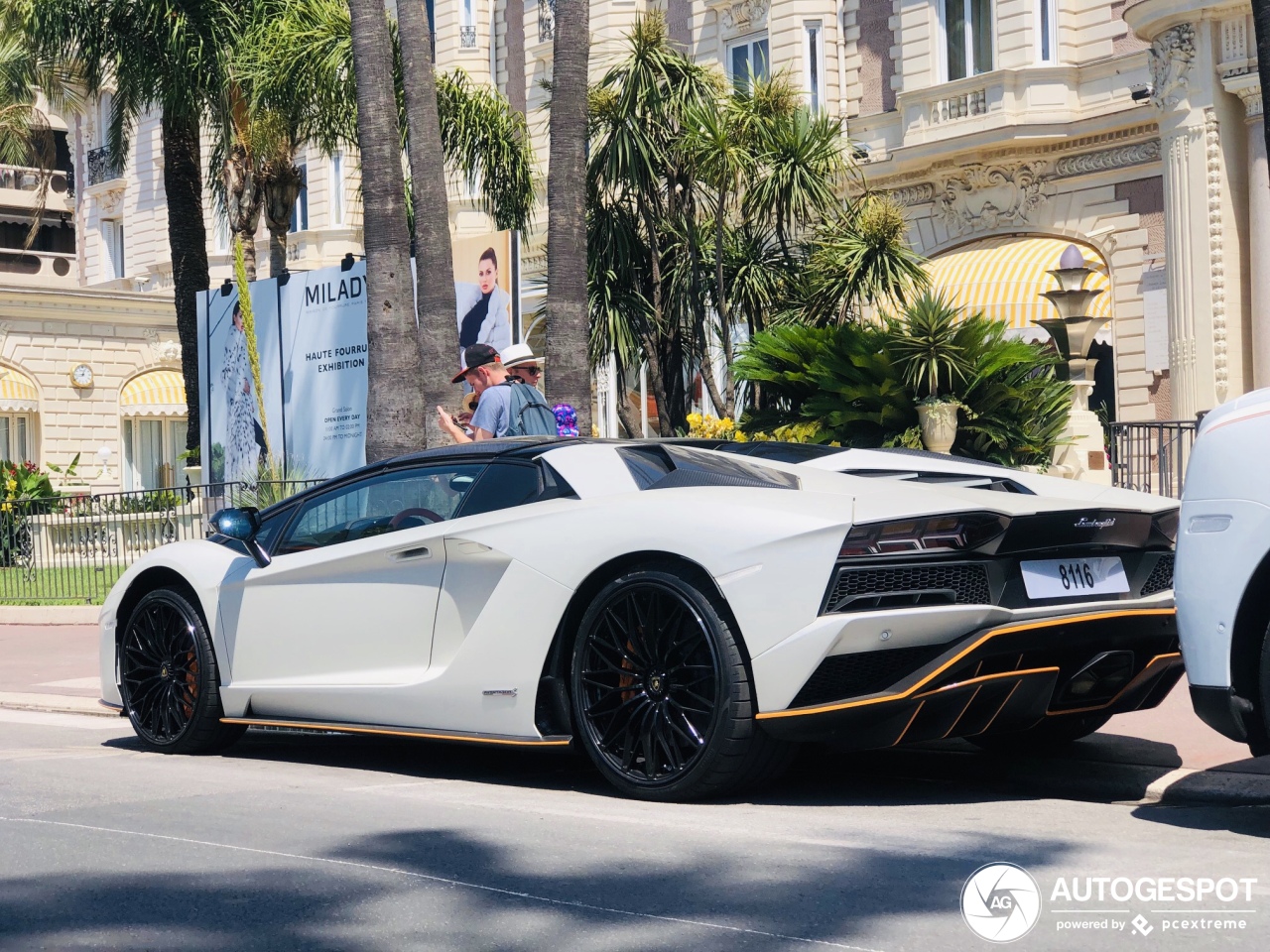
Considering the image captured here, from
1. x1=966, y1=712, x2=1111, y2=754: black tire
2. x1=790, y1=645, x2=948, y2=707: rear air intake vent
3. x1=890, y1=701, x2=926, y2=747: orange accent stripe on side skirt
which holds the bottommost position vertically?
x1=966, y1=712, x2=1111, y2=754: black tire

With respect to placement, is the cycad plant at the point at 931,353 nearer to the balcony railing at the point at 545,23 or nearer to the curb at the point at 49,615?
the curb at the point at 49,615

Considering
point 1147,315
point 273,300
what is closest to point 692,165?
point 273,300

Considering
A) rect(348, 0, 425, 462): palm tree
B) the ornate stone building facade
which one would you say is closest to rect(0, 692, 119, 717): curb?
rect(348, 0, 425, 462): palm tree

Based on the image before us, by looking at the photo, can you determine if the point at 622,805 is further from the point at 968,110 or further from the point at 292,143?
the point at 968,110

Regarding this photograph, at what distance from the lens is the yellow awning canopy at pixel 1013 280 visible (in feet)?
76.1

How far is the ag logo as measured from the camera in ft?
13.2

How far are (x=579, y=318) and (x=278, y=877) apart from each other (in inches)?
357

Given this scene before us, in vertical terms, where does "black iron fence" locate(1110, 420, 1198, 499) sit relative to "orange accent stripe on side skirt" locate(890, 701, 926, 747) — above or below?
above

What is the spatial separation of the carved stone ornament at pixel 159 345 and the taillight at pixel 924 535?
131ft

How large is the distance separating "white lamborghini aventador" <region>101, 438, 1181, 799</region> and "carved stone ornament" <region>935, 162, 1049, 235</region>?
19175 mm

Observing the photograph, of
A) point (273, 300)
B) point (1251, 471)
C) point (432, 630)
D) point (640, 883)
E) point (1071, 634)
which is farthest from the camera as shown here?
point (273, 300)

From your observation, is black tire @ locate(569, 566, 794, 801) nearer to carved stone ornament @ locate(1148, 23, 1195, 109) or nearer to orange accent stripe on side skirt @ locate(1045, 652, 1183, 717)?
orange accent stripe on side skirt @ locate(1045, 652, 1183, 717)

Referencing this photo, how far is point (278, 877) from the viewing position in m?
4.68

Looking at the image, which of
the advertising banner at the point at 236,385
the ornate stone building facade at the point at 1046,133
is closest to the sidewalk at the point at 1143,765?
the ornate stone building facade at the point at 1046,133
